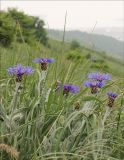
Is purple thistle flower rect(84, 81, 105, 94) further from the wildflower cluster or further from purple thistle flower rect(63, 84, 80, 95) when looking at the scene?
purple thistle flower rect(63, 84, 80, 95)

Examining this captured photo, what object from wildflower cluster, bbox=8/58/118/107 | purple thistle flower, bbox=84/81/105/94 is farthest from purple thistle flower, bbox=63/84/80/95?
purple thistle flower, bbox=84/81/105/94

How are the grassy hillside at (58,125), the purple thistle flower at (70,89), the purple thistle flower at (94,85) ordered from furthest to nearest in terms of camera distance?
1. the purple thistle flower at (70,89)
2. the purple thistle flower at (94,85)
3. the grassy hillside at (58,125)

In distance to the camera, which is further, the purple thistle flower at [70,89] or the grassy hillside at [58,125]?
the purple thistle flower at [70,89]

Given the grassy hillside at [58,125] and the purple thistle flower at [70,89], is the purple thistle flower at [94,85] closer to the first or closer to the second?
A: the grassy hillside at [58,125]

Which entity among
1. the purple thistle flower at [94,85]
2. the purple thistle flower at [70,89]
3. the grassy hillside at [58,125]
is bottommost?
the grassy hillside at [58,125]

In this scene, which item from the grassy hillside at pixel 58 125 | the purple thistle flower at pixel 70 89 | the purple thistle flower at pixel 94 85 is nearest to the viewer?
the grassy hillside at pixel 58 125

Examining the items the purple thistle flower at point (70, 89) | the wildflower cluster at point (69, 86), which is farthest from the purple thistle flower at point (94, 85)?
the purple thistle flower at point (70, 89)

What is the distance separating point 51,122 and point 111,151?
1.59 feet

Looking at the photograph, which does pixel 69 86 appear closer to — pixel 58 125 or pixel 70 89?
pixel 70 89

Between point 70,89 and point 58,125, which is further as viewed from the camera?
point 70,89

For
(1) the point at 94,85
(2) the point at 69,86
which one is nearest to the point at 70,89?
(2) the point at 69,86

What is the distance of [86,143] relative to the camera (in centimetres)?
292

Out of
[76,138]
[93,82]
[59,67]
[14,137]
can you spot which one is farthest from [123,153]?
[59,67]

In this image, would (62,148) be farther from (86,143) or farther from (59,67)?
(59,67)
